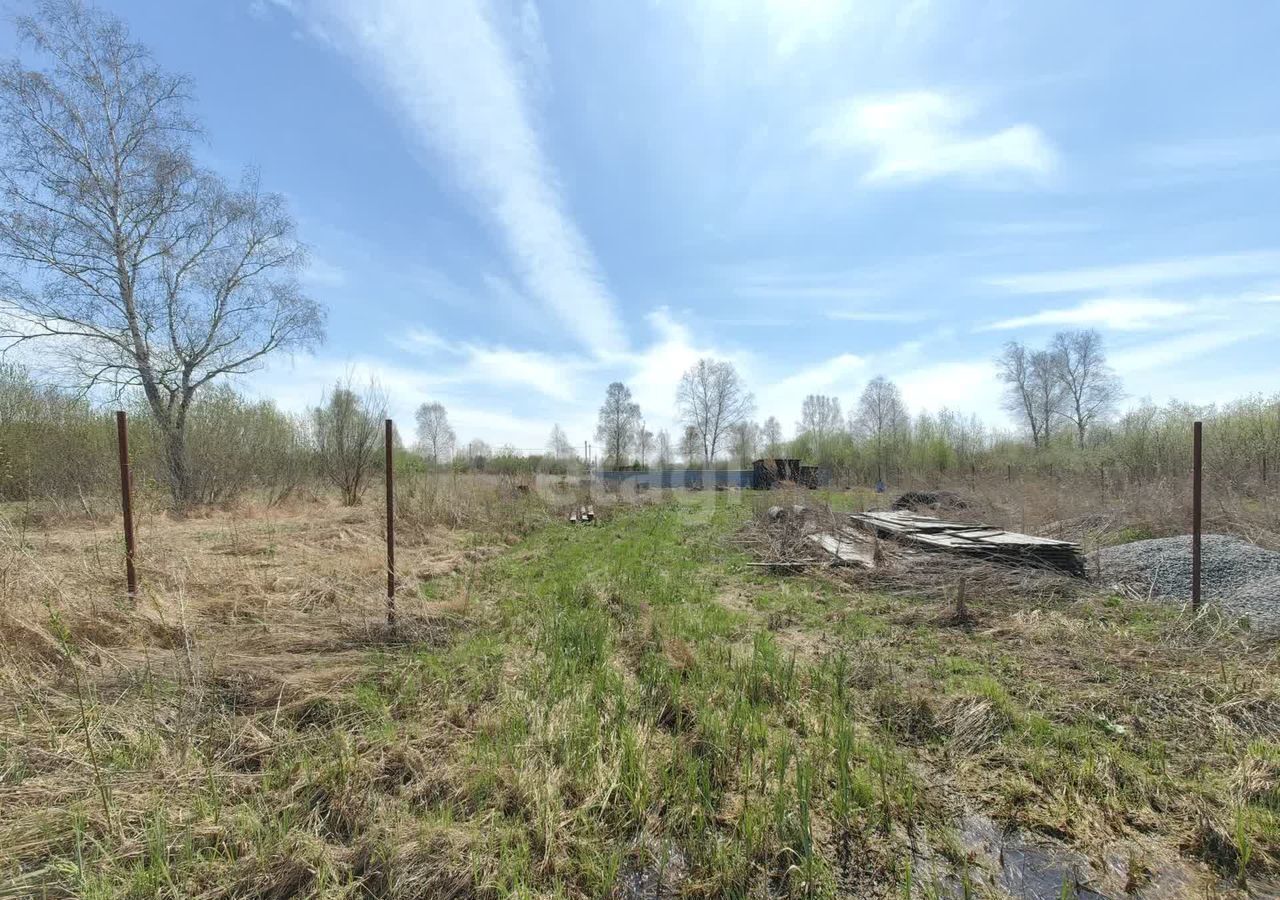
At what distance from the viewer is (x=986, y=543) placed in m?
7.93

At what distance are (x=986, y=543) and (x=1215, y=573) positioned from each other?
242 centimetres

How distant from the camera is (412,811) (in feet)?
7.84

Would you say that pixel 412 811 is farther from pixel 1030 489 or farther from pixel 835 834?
pixel 1030 489

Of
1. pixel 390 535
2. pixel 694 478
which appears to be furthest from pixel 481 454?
pixel 390 535

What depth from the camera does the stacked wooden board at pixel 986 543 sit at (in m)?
7.26

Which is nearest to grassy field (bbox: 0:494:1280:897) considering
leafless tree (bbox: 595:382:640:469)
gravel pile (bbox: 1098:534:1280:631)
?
gravel pile (bbox: 1098:534:1280:631)

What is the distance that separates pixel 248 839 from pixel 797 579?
22.7 ft

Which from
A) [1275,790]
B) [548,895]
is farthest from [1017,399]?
[548,895]

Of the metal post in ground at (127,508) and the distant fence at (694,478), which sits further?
the distant fence at (694,478)

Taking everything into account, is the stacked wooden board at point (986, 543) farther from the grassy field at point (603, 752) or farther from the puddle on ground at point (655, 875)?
the puddle on ground at point (655, 875)

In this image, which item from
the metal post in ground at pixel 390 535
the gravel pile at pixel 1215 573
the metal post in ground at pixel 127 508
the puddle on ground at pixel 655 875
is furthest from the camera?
the gravel pile at pixel 1215 573

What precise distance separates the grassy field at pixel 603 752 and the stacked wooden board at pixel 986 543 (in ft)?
6.48

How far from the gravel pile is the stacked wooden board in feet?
1.68

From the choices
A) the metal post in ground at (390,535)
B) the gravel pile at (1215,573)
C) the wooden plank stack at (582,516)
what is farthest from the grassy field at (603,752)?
the wooden plank stack at (582,516)
